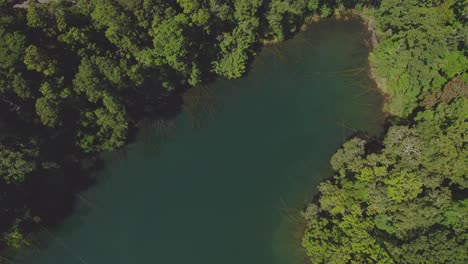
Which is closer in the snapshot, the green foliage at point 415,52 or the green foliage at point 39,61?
the green foliage at point 39,61

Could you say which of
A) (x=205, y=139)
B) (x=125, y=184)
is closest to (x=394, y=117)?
(x=205, y=139)

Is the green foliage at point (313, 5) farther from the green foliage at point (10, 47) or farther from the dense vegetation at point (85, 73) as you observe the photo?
the green foliage at point (10, 47)

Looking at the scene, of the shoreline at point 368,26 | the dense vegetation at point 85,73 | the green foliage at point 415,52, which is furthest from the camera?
the shoreline at point 368,26

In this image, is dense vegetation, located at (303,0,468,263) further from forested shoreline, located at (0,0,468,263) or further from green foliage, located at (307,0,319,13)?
green foliage, located at (307,0,319,13)

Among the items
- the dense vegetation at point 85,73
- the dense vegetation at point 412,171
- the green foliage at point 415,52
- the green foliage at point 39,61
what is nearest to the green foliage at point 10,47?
the dense vegetation at point 85,73

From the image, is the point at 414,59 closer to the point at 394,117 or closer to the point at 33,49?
the point at 394,117

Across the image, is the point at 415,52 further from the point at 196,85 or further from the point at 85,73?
the point at 85,73

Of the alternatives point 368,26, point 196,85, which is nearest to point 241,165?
point 196,85
